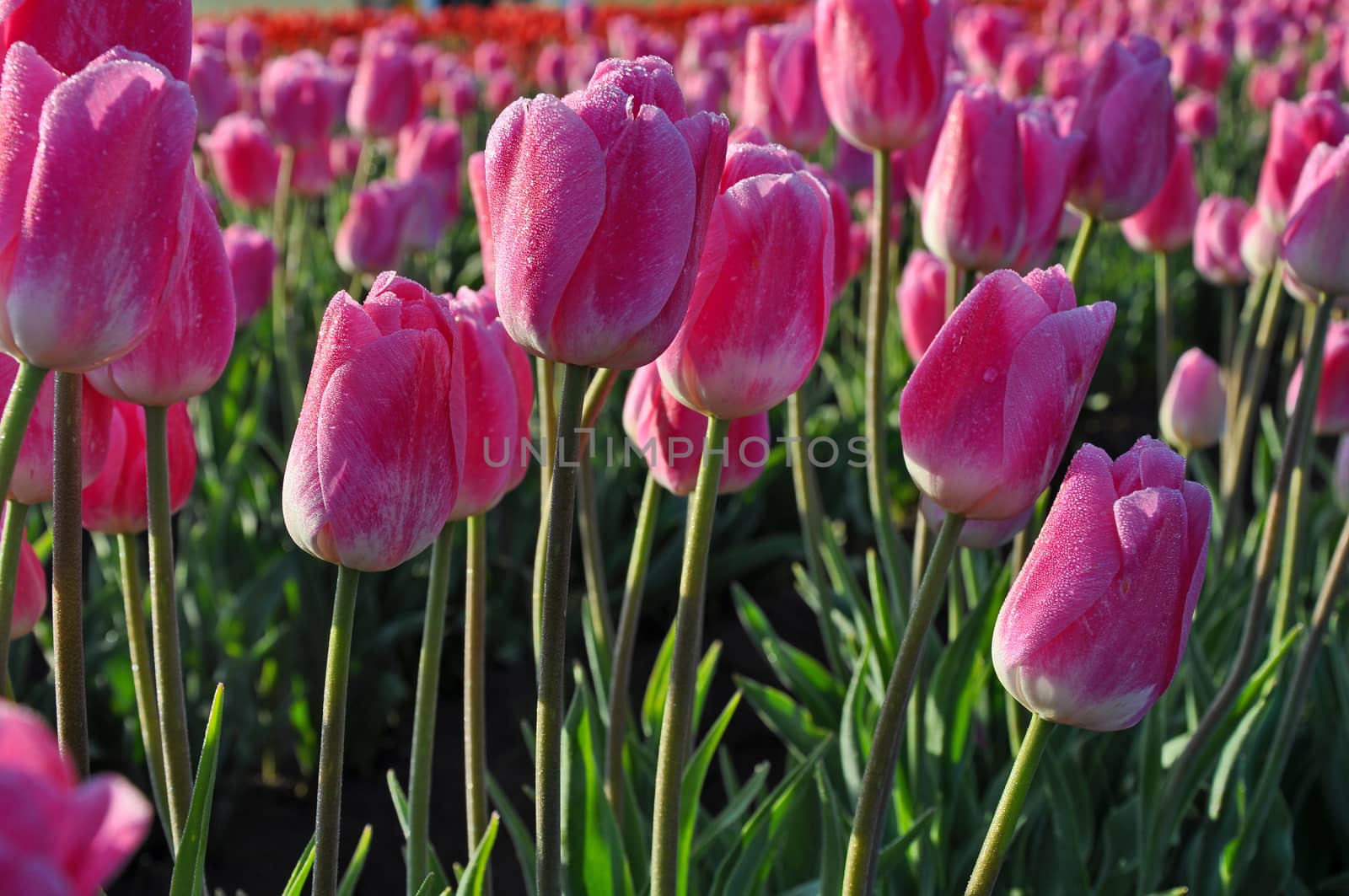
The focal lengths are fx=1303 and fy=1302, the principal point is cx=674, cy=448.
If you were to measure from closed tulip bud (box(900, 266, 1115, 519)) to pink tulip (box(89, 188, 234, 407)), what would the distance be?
419 millimetres

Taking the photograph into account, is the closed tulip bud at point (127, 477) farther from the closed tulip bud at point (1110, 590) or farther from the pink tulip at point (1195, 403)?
the pink tulip at point (1195, 403)

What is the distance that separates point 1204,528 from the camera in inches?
27.6

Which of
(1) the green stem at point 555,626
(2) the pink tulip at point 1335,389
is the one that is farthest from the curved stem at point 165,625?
(2) the pink tulip at point 1335,389

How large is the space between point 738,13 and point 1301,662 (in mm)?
4915

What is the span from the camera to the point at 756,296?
0.75 metres

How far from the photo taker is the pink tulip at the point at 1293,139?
5.32ft

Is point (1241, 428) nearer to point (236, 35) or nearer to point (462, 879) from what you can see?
point (462, 879)

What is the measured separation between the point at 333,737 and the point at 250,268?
58.7 inches

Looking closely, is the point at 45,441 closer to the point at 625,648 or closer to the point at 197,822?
the point at 197,822

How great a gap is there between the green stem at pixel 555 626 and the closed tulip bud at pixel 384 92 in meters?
2.40

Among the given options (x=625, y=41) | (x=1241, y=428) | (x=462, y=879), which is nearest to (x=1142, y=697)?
(x=462, y=879)

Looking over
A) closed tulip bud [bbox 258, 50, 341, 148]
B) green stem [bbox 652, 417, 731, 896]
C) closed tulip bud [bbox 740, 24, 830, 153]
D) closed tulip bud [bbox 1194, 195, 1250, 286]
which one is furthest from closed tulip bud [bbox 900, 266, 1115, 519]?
closed tulip bud [bbox 258, 50, 341, 148]

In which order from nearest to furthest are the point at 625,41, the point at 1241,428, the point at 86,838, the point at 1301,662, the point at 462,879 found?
the point at 86,838 < the point at 462,879 < the point at 1301,662 < the point at 1241,428 < the point at 625,41

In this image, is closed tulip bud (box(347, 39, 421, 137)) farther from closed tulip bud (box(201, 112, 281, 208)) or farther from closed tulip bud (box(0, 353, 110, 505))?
closed tulip bud (box(0, 353, 110, 505))
